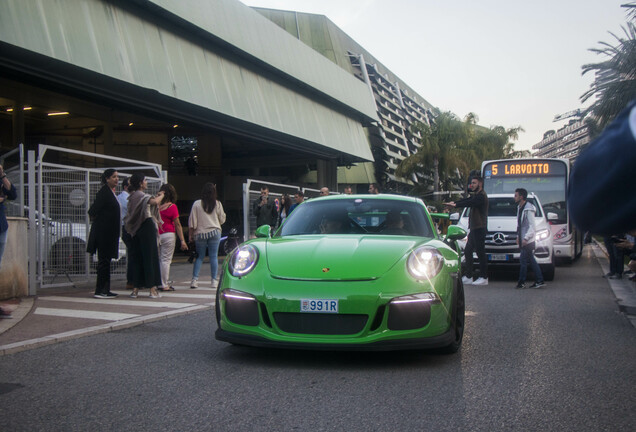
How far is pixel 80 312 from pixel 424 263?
4657mm

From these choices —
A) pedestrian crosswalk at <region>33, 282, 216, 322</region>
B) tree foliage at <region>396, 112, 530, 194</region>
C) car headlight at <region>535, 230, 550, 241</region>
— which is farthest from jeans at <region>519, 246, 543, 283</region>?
tree foliage at <region>396, 112, 530, 194</region>

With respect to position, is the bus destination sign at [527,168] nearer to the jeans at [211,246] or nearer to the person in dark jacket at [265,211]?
the person in dark jacket at [265,211]

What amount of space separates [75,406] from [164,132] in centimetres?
3142

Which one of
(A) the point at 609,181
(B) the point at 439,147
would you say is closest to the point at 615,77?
(A) the point at 609,181

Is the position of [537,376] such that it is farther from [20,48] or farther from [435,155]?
[435,155]

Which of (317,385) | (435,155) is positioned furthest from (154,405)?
(435,155)

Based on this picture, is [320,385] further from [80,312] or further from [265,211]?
[265,211]

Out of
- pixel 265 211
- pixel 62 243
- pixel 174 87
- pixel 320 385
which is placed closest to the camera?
pixel 320 385

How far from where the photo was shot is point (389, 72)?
10188 centimetres

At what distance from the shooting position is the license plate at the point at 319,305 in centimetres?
468

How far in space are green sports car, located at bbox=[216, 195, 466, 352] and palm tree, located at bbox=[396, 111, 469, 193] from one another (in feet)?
211

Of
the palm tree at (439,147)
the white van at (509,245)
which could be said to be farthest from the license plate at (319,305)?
the palm tree at (439,147)

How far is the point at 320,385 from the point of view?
14.3 ft

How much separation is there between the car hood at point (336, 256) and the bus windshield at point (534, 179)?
13.8 m
